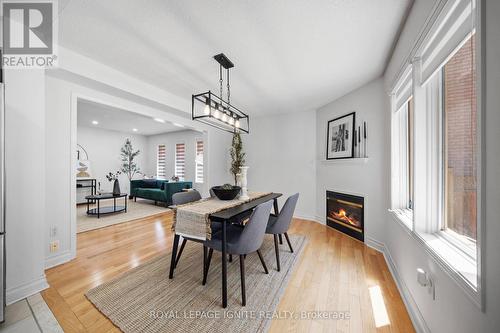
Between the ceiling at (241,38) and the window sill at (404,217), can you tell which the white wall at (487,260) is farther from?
the ceiling at (241,38)

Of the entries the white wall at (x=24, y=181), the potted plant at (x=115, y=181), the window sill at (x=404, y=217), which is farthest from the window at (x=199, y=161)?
the window sill at (x=404, y=217)

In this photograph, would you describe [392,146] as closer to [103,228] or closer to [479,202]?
[479,202]

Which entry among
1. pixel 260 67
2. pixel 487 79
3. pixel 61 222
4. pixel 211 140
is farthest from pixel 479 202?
pixel 211 140

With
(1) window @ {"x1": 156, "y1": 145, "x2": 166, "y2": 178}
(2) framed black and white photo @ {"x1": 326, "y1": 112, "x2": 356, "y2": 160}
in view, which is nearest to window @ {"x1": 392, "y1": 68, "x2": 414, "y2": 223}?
(2) framed black and white photo @ {"x1": 326, "y1": 112, "x2": 356, "y2": 160}

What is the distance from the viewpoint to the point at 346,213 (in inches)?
128

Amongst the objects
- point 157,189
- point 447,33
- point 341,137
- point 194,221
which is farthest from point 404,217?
point 157,189

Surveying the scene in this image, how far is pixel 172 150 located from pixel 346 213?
6543 mm

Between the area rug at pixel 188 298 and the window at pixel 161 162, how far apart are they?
604cm

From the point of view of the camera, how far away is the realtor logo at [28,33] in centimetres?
158

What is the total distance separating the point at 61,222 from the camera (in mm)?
2336

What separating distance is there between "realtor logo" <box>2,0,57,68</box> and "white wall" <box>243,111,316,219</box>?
3.76 meters

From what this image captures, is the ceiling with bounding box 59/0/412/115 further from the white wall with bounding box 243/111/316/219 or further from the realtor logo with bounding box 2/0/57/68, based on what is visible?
the white wall with bounding box 243/111/316/219

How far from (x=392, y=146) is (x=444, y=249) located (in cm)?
136

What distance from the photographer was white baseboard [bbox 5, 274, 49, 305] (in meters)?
1.60
